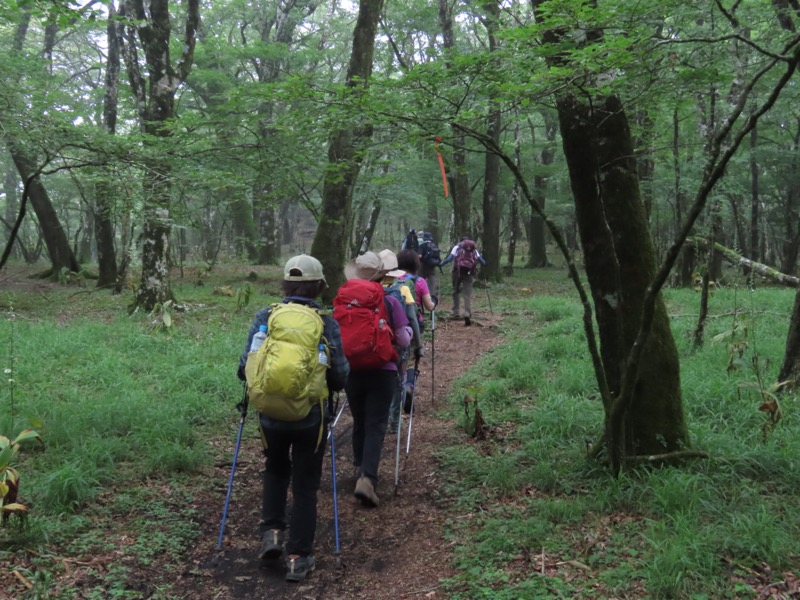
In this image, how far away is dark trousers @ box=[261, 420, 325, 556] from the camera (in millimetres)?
3586

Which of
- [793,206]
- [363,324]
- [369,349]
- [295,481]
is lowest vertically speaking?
[295,481]

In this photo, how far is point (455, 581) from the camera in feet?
11.1

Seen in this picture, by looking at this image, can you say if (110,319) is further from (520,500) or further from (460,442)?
A: (520,500)

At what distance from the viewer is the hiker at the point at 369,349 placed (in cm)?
444

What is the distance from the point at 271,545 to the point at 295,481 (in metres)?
0.43

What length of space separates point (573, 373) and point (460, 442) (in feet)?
6.90

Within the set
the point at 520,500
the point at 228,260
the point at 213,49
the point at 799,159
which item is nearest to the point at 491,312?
the point at 520,500

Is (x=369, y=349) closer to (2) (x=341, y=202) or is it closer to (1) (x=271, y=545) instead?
(1) (x=271, y=545)

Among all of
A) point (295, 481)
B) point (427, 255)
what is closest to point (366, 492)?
point (295, 481)

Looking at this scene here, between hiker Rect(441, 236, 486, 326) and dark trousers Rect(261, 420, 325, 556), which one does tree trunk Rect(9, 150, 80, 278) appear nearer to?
hiker Rect(441, 236, 486, 326)

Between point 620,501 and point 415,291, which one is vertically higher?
point 415,291

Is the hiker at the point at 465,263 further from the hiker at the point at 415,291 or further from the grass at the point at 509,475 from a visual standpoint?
the hiker at the point at 415,291

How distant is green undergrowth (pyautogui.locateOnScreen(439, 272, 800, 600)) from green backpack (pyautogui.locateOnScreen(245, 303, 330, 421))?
141cm

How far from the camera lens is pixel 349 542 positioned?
405 centimetres
